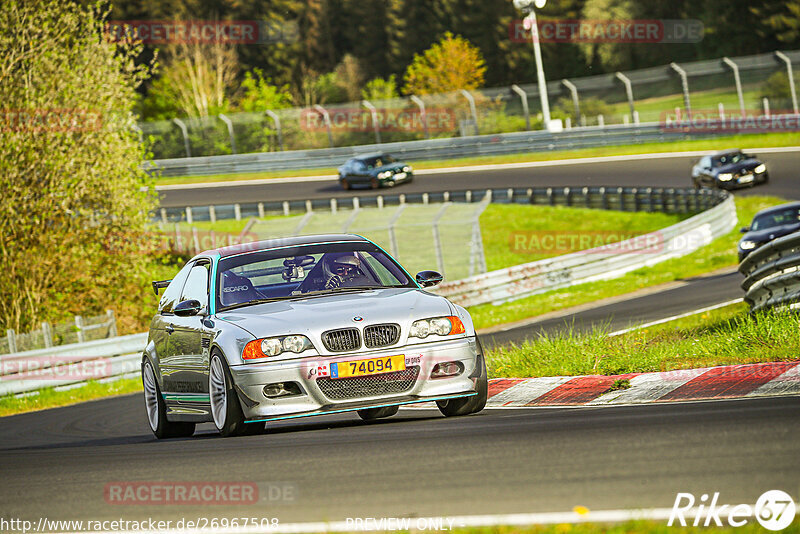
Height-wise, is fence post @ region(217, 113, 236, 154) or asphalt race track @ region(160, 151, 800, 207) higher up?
fence post @ region(217, 113, 236, 154)

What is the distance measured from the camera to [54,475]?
6754 millimetres

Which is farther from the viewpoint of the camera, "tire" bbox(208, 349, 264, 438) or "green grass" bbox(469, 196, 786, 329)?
"green grass" bbox(469, 196, 786, 329)

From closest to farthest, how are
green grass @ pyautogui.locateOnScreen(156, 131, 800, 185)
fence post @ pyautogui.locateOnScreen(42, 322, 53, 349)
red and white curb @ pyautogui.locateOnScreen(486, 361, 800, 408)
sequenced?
red and white curb @ pyautogui.locateOnScreen(486, 361, 800, 408) → fence post @ pyautogui.locateOnScreen(42, 322, 53, 349) → green grass @ pyautogui.locateOnScreen(156, 131, 800, 185)

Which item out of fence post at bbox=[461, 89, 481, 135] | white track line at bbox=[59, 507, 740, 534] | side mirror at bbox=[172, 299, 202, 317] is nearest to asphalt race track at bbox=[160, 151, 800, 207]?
fence post at bbox=[461, 89, 481, 135]

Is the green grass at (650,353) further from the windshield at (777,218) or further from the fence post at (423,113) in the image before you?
the fence post at (423,113)

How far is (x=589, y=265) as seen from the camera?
2605cm

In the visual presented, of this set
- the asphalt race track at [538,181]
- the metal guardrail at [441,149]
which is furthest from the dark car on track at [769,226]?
the metal guardrail at [441,149]

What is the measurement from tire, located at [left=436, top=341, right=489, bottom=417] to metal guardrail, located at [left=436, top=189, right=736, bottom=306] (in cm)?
1541

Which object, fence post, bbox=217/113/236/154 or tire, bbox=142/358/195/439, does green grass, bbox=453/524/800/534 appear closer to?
tire, bbox=142/358/195/439

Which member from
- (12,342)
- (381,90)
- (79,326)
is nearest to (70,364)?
(12,342)

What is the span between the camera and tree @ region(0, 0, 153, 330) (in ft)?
76.6

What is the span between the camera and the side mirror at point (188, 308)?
8.73 meters

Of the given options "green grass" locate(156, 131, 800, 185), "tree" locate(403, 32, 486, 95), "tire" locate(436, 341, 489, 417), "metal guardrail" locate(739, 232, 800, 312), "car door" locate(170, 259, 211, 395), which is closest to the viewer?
"tire" locate(436, 341, 489, 417)

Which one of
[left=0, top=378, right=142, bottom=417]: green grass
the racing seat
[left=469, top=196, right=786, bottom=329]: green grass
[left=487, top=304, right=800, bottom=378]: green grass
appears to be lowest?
[left=469, top=196, right=786, bottom=329]: green grass
